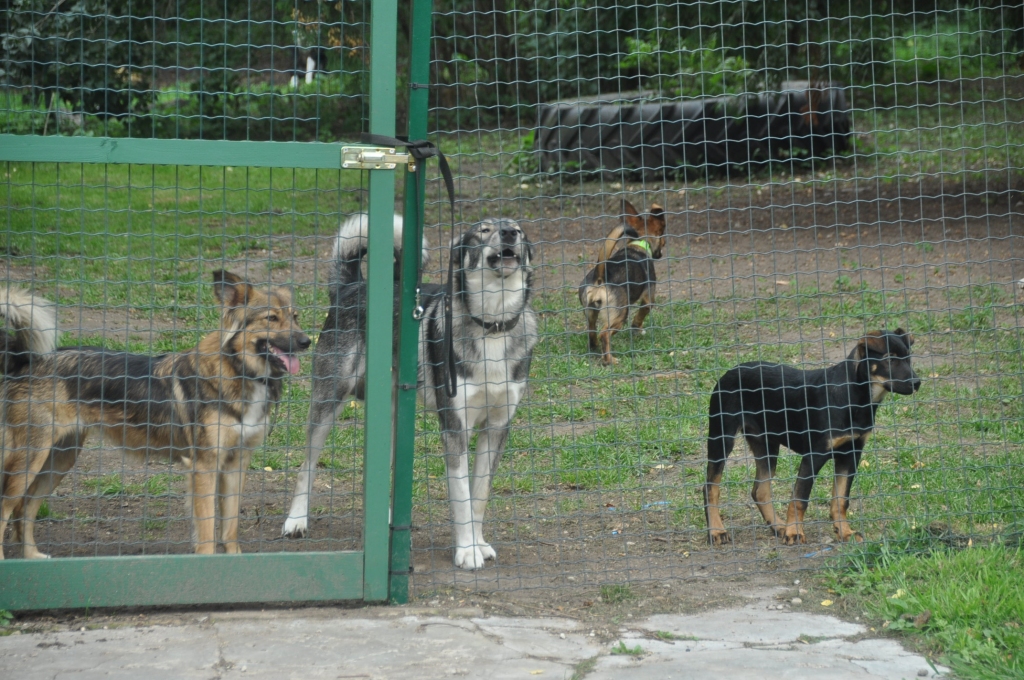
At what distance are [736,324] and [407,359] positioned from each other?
1.84 metres

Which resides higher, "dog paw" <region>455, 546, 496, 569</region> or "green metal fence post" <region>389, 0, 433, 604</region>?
"green metal fence post" <region>389, 0, 433, 604</region>

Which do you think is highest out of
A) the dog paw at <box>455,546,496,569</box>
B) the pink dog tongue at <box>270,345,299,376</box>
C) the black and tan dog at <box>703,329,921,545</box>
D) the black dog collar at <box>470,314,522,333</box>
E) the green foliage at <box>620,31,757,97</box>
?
the green foliage at <box>620,31,757,97</box>

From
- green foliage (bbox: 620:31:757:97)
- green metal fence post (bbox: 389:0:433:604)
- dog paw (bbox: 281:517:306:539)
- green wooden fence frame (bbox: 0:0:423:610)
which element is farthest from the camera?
green foliage (bbox: 620:31:757:97)

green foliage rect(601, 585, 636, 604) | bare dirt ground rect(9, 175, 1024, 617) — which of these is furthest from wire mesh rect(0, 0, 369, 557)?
green foliage rect(601, 585, 636, 604)

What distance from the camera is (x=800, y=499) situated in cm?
471

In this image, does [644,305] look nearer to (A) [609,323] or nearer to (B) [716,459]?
(A) [609,323]

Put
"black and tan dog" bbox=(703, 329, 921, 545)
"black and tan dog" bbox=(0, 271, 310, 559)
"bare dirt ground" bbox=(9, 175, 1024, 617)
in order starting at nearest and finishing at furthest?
1. "bare dirt ground" bbox=(9, 175, 1024, 617)
2. "black and tan dog" bbox=(0, 271, 310, 559)
3. "black and tan dog" bbox=(703, 329, 921, 545)

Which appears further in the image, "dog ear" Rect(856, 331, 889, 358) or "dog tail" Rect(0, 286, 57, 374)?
"dog ear" Rect(856, 331, 889, 358)

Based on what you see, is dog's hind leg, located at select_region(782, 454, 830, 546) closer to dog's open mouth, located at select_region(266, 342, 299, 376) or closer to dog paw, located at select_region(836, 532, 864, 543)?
dog paw, located at select_region(836, 532, 864, 543)

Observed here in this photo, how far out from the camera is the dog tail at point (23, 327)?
4.15 metres

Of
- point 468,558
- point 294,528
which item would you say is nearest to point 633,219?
point 294,528

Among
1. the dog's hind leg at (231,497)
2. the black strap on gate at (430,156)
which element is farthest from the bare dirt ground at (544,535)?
the black strap on gate at (430,156)

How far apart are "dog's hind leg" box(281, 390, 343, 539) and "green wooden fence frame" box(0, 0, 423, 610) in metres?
1.13

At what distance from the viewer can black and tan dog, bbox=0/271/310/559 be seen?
14.1ft
